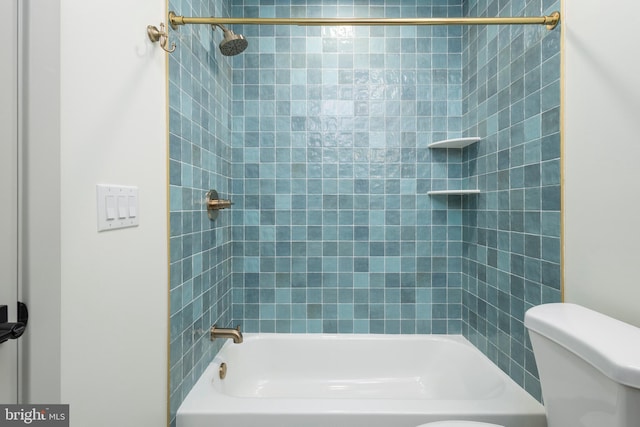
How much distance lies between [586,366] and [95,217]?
3.83 feet

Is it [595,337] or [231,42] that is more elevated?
[231,42]

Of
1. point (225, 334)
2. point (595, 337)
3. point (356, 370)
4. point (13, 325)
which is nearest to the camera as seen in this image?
point (13, 325)

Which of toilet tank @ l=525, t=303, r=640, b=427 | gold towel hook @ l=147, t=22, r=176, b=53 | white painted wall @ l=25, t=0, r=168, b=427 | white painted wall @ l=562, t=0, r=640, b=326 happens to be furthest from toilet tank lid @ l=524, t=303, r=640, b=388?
gold towel hook @ l=147, t=22, r=176, b=53

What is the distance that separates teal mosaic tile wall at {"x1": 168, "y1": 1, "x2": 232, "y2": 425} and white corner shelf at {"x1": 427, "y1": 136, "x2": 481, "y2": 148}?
1181mm

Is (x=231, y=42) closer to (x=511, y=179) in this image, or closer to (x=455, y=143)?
(x=455, y=143)

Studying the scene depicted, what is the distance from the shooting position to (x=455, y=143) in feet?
5.96

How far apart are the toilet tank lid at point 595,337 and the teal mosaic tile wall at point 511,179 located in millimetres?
303

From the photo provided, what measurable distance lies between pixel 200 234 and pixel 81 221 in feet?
2.44

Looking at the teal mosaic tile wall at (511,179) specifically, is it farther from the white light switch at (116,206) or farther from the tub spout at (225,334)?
the white light switch at (116,206)

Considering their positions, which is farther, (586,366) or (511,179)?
(511,179)

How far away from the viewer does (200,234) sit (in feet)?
4.76

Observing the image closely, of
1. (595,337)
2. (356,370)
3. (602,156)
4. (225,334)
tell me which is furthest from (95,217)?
(356,370)

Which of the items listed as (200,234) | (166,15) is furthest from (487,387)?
(166,15)

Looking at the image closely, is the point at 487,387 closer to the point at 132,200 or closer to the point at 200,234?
the point at 200,234
